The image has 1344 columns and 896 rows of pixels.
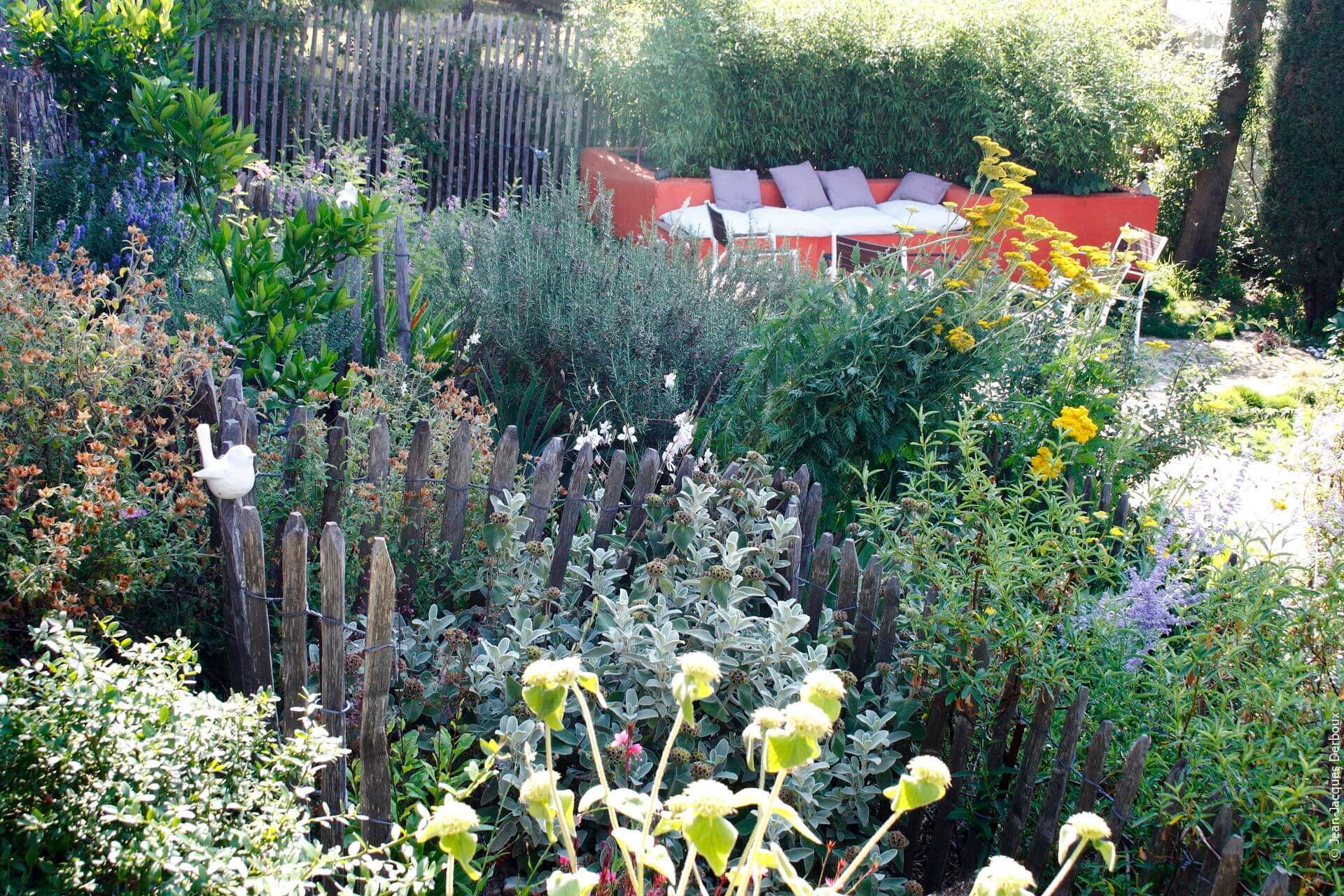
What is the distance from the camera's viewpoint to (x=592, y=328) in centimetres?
450

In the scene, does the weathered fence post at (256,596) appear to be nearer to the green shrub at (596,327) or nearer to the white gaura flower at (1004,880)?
the white gaura flower at (1004,880)

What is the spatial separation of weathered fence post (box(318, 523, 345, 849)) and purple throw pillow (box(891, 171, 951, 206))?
10.0 metres

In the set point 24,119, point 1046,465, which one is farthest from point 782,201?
point 1046,465

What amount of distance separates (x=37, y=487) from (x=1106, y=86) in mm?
11266

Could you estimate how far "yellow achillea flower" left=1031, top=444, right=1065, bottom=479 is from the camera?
3.10 metres

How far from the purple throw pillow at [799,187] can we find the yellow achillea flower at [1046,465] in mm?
7319

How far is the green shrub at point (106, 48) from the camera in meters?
4.51

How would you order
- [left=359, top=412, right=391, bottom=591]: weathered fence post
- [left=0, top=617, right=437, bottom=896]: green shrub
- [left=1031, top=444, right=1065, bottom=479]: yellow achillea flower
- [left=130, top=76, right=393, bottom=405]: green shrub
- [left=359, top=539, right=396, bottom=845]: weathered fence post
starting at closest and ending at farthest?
Answer: [left=0, top=617, right=437, bottom=896]: green shrub < [left=359, top=539, right=396, bottom=845]: weathered fence post < [left=359, top=412, right=391, bottom=591]: weathered fence post < [left=1031, top=444, right=1065, bottom=479]: yellow achillea flower < [left=130, top=76, right=393, bottom=405]: green shrub

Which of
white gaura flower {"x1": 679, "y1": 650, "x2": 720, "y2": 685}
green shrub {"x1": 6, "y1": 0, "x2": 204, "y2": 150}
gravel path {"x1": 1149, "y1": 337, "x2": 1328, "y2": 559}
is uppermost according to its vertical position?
green shrub {"x1": 6, "y1": 0, "x2": 204, "y2": 150}

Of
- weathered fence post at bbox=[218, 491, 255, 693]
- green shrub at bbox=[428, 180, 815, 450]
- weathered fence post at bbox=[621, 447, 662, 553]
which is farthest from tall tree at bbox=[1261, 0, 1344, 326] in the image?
weathered fence post at bbox=[218, 491, 255, 693]

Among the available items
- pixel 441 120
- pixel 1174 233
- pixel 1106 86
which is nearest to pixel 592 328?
pixel 441 120

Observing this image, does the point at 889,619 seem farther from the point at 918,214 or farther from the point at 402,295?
the point at 918,214

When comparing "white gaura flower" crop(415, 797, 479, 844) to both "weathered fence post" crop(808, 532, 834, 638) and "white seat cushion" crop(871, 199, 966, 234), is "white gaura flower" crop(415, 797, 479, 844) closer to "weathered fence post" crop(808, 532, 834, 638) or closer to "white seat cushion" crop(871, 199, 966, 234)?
"weathered fence post" crop(808, 532, 834, 638)

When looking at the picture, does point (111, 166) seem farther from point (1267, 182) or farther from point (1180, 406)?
point (1267, 182)
